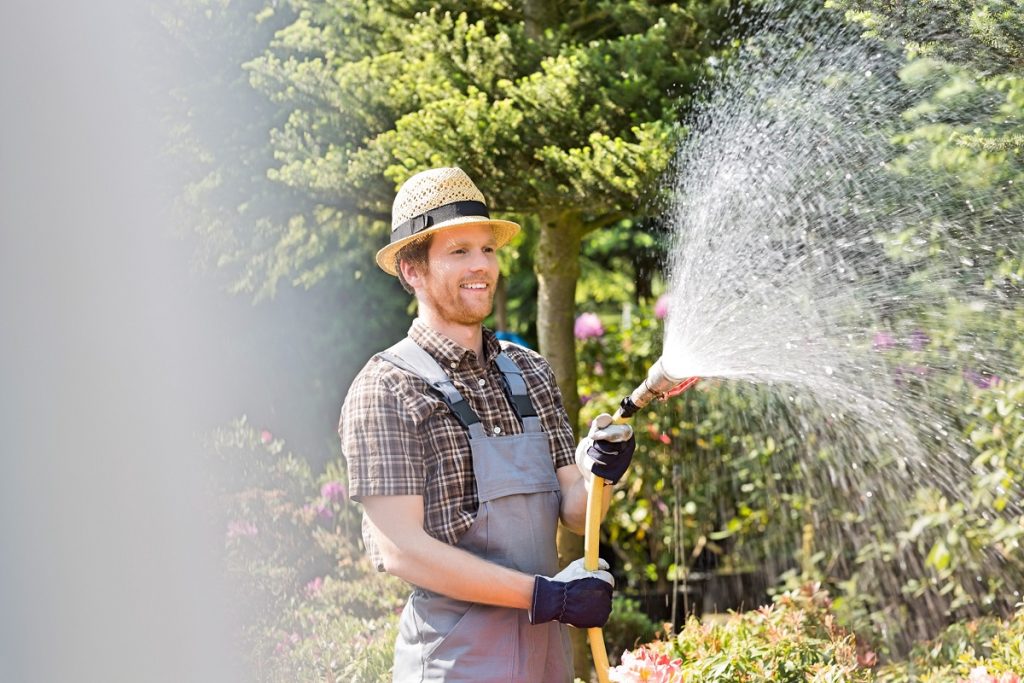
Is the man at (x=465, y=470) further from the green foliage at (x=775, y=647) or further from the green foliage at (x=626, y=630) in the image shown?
the green foliage at (x=626, y=630)

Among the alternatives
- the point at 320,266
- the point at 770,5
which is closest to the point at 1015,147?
the point at 770,5

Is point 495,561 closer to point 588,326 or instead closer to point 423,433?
point 423,433

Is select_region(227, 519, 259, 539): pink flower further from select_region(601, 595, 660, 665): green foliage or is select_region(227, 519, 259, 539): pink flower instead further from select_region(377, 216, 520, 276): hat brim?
select_region(377, 216, 520, 276): hat brim

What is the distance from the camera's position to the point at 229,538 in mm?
4684

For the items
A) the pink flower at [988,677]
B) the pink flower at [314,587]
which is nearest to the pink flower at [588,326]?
the pink flower at [314,587]

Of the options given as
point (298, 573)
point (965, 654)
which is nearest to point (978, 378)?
point (965, 654)

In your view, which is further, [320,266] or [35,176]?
[320,266]

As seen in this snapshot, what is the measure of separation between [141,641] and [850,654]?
83.5 inches

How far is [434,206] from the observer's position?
98.5 inches

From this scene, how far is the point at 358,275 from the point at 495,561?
12.6ft

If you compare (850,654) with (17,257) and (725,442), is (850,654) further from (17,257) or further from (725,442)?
(17,257)

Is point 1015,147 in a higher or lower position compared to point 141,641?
higher

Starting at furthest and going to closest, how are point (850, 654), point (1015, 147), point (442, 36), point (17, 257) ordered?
point (442, 36), point (850, 654), point (1015, 147), point (17, 257)

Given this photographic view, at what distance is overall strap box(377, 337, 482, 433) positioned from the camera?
7.80ft
